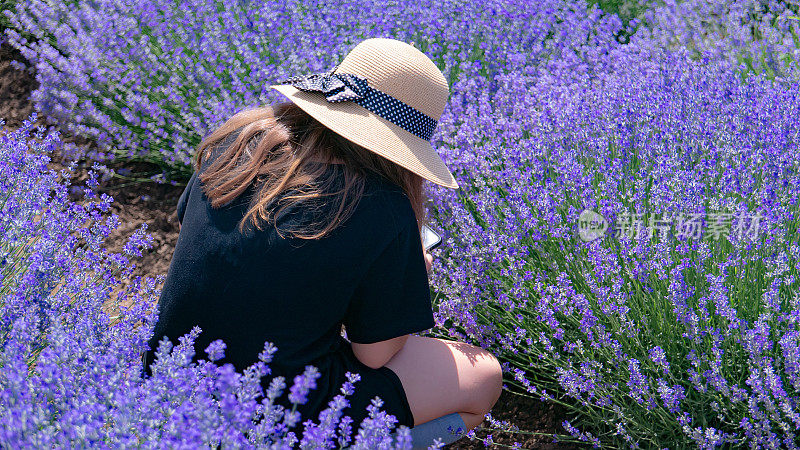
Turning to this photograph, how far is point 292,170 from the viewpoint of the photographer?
179cm

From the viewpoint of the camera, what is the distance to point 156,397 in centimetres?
127

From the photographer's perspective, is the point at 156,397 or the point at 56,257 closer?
the point at 156,397

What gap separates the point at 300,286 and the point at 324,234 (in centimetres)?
13

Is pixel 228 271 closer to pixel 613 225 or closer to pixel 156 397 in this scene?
pixel 156 397

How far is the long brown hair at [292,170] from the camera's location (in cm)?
176

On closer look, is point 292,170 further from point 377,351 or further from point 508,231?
point 508,231

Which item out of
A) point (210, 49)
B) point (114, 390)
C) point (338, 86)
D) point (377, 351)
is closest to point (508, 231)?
point (377, 351)

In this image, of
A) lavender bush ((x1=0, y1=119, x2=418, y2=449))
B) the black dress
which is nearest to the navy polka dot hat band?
the black dress

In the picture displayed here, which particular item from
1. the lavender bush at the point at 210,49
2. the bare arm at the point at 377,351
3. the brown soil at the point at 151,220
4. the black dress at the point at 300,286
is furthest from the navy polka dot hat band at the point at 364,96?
the lavender bush at the point at 210,49

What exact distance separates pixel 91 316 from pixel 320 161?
0.60 m

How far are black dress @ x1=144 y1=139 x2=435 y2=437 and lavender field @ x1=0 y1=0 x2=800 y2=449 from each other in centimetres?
9

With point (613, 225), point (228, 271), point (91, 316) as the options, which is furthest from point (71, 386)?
point (613, 225)

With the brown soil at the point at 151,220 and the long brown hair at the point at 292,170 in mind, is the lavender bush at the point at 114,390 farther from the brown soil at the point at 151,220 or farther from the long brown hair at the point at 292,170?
the brown soil at the point at 151,220

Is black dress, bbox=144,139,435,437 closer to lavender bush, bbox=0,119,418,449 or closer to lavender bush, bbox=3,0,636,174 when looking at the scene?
lavender bush, bbox=0,119,418,449
